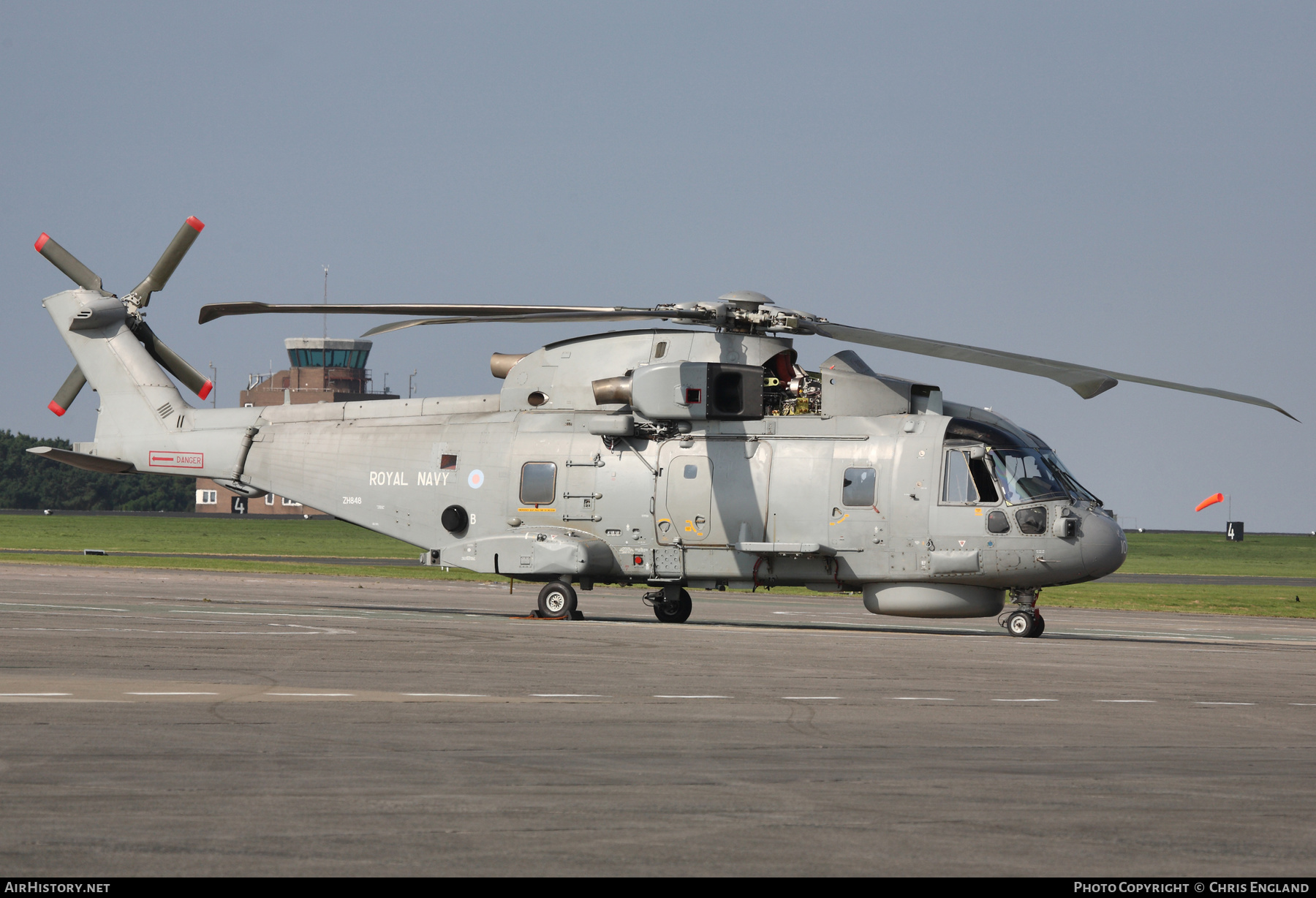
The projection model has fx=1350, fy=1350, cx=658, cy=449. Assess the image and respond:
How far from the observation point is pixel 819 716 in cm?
1291

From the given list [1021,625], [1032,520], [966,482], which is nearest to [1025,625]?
[1021,625]

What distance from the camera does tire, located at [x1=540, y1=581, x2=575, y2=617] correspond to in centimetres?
2589

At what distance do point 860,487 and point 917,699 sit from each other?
10111 mm

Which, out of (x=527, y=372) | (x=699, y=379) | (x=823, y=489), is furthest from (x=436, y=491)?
(x=823, y=489)

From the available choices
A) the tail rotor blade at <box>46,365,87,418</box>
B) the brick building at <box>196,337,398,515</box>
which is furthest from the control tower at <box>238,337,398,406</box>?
the tail rotor blade at <box>46,365,87,418</box>

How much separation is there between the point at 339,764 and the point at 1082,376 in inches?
568

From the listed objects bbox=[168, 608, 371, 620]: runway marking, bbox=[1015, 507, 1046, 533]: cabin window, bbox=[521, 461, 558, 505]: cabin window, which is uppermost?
bbox=[521, 461, 558, 505]: cabin window

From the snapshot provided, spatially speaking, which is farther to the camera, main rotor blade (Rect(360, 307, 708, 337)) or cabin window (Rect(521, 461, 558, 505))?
cabin window (Rect(521, 461, 558, 505))

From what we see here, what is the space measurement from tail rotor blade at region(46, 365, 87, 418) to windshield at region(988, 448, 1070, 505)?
20.5 m

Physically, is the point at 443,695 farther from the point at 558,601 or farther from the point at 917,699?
the point at 558,601

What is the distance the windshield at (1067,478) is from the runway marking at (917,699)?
10394 millimetres

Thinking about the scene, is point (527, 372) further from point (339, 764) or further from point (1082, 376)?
point (339, 764)

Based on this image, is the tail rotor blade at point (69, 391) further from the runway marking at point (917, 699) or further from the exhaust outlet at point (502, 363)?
the runway marking at point (917, 699)

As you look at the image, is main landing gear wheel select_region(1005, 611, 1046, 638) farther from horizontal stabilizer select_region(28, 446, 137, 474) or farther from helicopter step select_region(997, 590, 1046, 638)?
horizontal stabilizer select_region(28, 446, 137, 474)
